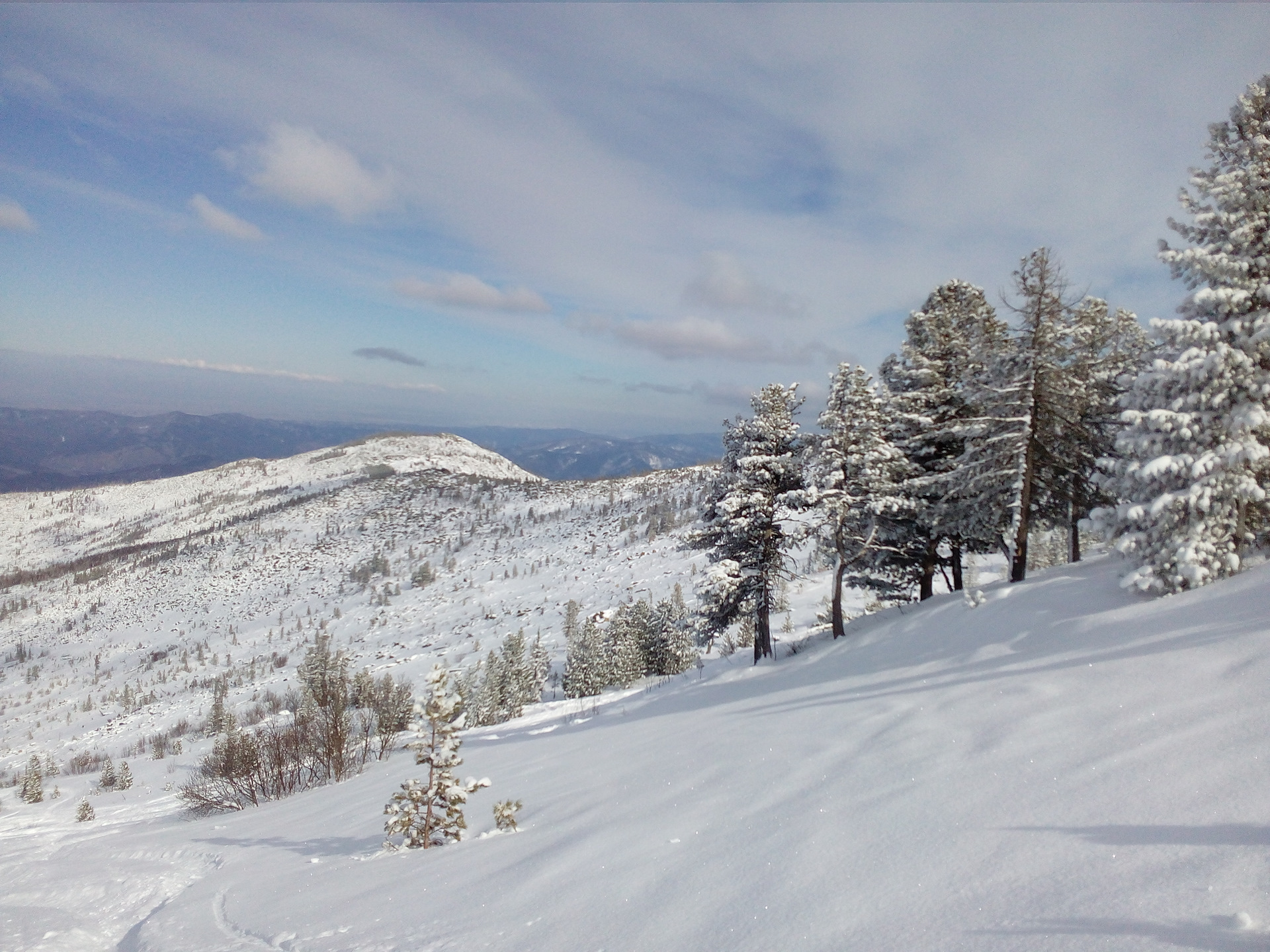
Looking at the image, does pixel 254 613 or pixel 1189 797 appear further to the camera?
pixel 254 613

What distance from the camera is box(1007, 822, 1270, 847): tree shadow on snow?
3.32m

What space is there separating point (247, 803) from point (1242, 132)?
28.6 m

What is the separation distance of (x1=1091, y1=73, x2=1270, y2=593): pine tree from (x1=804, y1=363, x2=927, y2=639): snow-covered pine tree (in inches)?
270

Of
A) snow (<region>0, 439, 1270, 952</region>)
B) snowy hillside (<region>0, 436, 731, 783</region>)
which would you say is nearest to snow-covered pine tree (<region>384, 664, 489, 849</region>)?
snow (<region>0, 439, 1270, 952</region>)

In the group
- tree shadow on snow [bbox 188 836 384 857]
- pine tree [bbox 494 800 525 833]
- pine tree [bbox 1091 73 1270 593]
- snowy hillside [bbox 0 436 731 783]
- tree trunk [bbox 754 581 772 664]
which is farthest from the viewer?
snowy hillside [bbox 0 436 731 783]

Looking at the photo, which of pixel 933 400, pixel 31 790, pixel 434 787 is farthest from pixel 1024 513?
pixel 31 790

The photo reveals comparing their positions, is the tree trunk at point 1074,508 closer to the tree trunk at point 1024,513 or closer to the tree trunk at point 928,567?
the tree trunk at point 1024,513

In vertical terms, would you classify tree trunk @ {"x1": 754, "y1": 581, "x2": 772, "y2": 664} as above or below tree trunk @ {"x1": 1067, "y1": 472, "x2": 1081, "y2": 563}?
below

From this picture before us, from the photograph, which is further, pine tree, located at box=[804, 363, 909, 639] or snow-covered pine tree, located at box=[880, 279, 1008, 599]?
snow-covered pine tree, located at box=[880, 279, 1008, 599]

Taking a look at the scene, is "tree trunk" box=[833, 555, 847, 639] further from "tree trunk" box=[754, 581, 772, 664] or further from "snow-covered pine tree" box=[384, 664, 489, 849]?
"snow-covered pine tree" box=[384, 664, 489, 849]

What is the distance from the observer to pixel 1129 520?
10.4 meters

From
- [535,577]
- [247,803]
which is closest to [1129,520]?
[247,803]

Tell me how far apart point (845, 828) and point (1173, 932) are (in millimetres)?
2315

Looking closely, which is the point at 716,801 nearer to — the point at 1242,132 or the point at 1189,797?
the point at 1189,797
